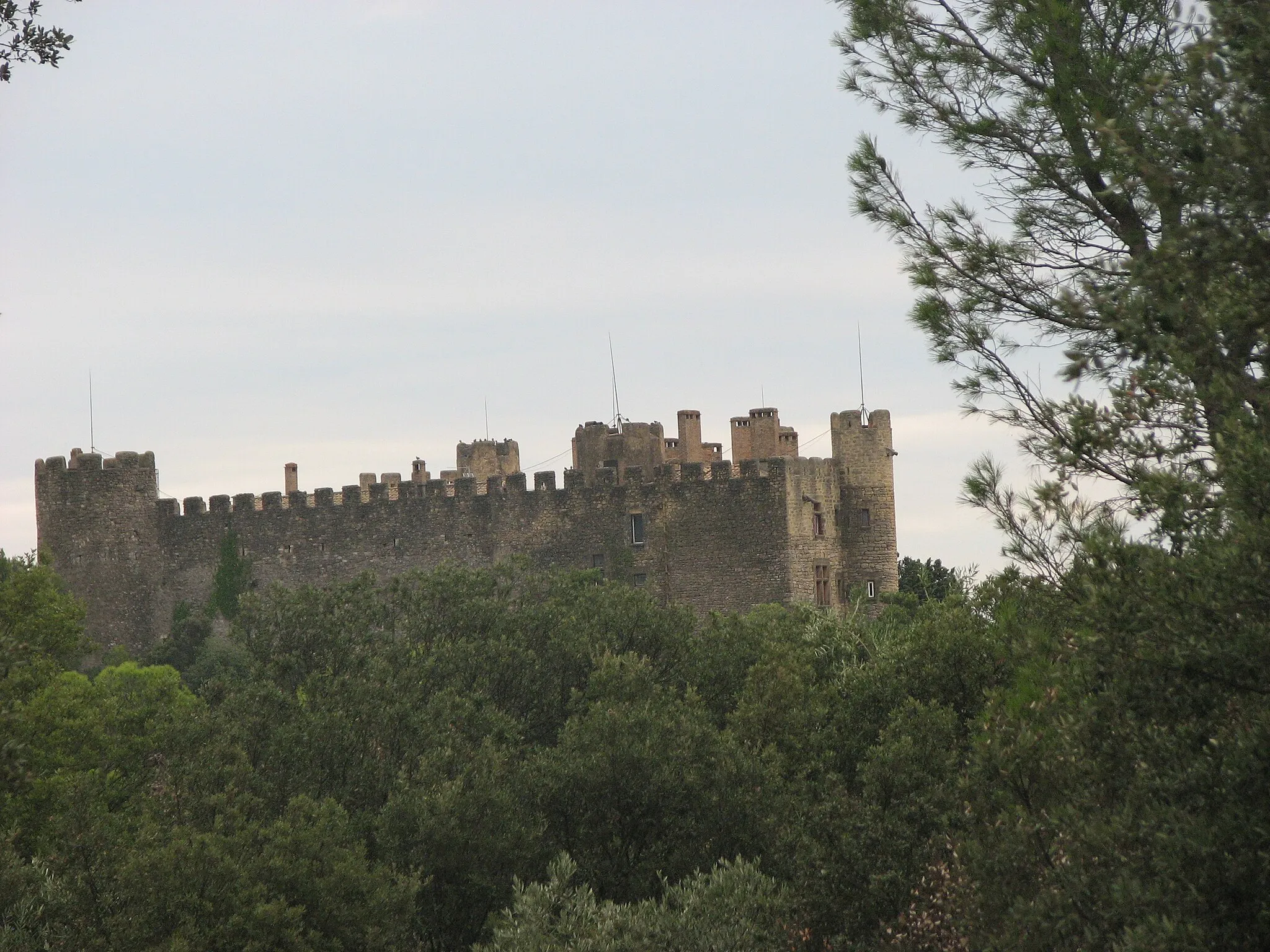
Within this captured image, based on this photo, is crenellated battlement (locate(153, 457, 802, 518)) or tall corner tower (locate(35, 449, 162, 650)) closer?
crenellated battlement (locate(153, 457, 802, 518))

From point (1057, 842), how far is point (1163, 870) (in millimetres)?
1445

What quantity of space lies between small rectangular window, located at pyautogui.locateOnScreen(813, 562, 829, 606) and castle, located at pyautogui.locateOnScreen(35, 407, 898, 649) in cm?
4

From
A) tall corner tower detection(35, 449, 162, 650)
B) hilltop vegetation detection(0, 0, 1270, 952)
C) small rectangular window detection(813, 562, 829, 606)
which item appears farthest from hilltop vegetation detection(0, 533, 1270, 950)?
tall corner tower detection(35, 449, 162, 650)

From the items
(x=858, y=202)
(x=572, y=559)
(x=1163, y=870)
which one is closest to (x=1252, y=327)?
(x=1163, y=870)

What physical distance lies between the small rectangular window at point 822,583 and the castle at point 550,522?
0.04 m

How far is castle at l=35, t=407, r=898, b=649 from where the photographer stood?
3709 centimetres

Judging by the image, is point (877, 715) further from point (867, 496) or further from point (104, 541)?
point (104, 541)

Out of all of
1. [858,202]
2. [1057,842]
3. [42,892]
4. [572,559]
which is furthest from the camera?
[572,559]

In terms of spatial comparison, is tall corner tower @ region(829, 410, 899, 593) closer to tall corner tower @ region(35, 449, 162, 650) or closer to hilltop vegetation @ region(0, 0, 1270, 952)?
hilltop vegetation @ region(0, 0, 1270, 952)

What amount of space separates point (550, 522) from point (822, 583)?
6.05 metres

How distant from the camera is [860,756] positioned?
17.6m

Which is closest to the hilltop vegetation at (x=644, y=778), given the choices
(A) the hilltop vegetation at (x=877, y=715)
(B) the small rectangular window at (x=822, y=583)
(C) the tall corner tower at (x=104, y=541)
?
(A) the hilltop vegetation at (x=877, y=715)

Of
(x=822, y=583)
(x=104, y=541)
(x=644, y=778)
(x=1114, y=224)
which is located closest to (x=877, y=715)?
(x=644, y=778)

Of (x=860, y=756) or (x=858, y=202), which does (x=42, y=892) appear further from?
(x=858, y=202)
